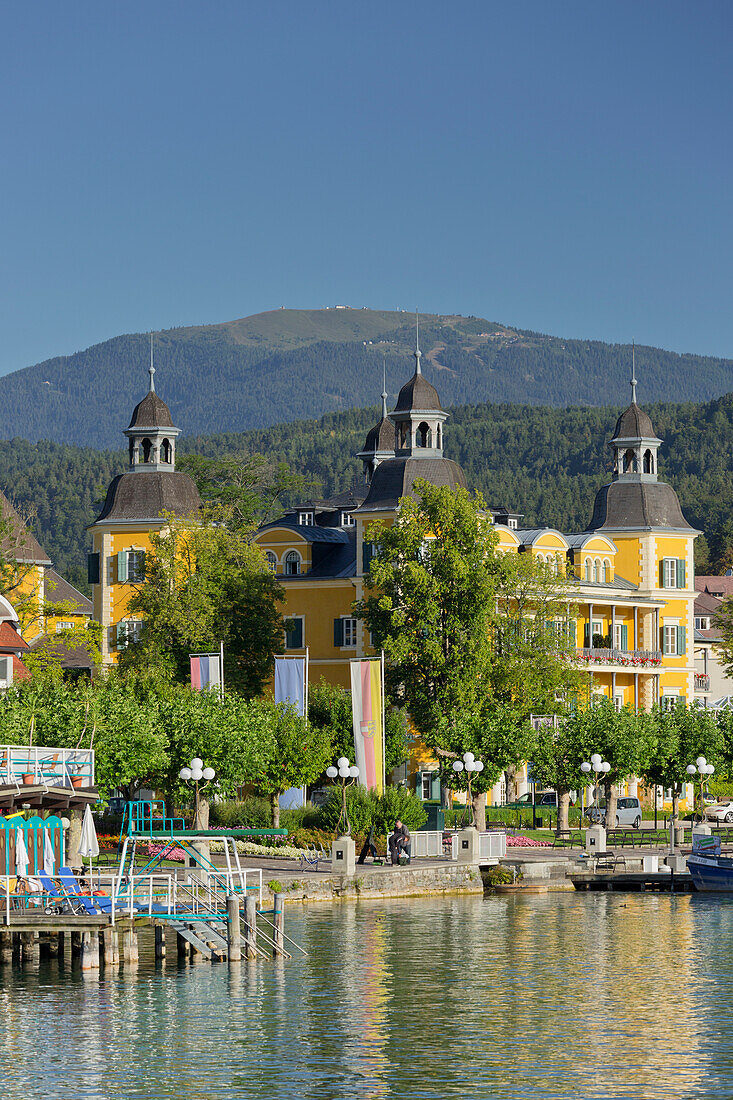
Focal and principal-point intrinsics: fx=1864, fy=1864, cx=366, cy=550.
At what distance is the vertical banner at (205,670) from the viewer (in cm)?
6669

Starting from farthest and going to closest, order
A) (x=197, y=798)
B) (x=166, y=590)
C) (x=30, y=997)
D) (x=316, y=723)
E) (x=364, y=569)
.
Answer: (x=364, y=569)
(x=166, y=590)
(x=316, y=723)
(x=197, y=798)
(x=30, y=997)

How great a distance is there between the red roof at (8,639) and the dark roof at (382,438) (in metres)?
46.4

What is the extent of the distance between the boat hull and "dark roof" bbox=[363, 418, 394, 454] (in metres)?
52.5

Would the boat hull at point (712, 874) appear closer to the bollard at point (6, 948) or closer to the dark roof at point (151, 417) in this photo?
the bollard at point (6, 948)

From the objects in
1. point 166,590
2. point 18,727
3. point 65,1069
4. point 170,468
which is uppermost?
point 170,468

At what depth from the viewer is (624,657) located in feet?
302

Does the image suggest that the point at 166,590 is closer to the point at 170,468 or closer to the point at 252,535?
the point at 170,468

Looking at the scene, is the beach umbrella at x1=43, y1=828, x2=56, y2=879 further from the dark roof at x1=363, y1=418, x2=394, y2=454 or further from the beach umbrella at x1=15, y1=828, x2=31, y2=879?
the dark roof at x1=363, y1=418, x2=394, y2=454

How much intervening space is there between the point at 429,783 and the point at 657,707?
33.8 ft

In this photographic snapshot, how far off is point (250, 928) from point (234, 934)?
408mm

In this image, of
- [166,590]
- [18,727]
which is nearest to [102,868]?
[18,727]

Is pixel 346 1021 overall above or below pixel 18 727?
below

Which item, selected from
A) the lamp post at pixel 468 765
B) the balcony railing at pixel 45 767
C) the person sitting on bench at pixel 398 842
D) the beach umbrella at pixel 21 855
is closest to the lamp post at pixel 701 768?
the lamp post at pixel 468 765

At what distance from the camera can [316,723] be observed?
72750 mm
